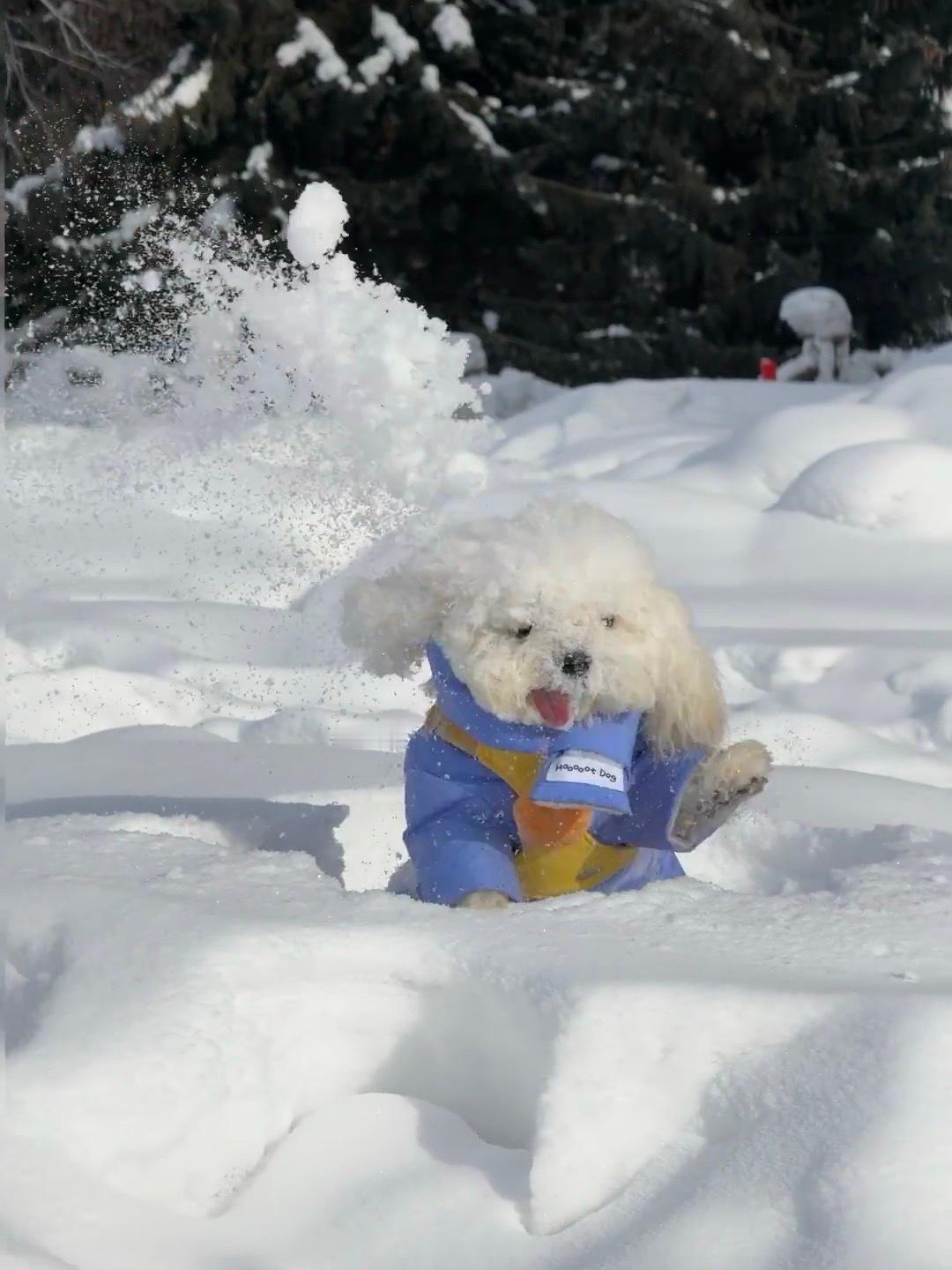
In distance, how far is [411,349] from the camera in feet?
14.8

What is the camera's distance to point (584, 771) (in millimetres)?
2213

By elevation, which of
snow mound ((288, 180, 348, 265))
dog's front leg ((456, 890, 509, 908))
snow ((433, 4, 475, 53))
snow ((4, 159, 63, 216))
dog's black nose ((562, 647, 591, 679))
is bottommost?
snow ((4, 159, 63, 216))

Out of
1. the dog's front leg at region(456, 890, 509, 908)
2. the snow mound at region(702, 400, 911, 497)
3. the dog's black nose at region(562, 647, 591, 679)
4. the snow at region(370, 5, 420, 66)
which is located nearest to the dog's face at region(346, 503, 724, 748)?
the dog's black nose at region(562, 647, 591, 679)

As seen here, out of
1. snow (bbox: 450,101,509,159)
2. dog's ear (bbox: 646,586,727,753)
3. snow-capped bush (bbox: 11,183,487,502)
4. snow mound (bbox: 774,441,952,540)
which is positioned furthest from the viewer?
snow (bbox: 450,101,509,159)

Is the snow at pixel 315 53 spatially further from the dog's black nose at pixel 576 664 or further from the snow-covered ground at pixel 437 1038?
the dog's black nose at pixel 576 664

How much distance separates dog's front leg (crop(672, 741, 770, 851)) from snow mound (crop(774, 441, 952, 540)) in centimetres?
375

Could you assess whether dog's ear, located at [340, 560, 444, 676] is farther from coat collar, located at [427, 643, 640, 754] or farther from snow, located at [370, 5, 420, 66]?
snow, located at [370, 5, 420, 66]

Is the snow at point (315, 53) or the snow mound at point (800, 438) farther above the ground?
the snow at point (315, 53)

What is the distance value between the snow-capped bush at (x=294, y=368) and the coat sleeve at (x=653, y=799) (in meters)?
2.12

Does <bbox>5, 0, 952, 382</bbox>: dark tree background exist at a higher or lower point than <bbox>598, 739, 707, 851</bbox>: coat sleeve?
lower

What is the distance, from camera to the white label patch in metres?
2.21

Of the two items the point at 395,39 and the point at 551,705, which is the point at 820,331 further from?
the point at 551,705

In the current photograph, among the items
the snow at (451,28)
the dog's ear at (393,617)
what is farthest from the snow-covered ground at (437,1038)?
the snow at (451,28)

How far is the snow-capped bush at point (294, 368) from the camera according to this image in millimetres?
4492
